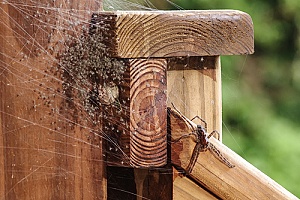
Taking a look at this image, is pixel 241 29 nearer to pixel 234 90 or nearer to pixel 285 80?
pixel 234 90

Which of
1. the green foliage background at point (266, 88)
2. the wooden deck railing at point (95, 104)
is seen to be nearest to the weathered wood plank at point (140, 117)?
the wooden deck railing at point (95, 104)

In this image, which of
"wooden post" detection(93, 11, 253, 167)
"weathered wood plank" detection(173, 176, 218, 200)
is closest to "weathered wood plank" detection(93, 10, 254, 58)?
"wooden post" detection(93, 11, 253, 167)

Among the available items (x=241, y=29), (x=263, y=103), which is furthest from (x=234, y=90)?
(x=241, y=29)

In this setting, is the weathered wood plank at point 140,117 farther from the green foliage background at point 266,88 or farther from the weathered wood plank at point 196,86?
the green foliage background at point 266,88

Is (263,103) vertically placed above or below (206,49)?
above

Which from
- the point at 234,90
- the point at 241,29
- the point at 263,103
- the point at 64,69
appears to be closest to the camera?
the point at 64,69
